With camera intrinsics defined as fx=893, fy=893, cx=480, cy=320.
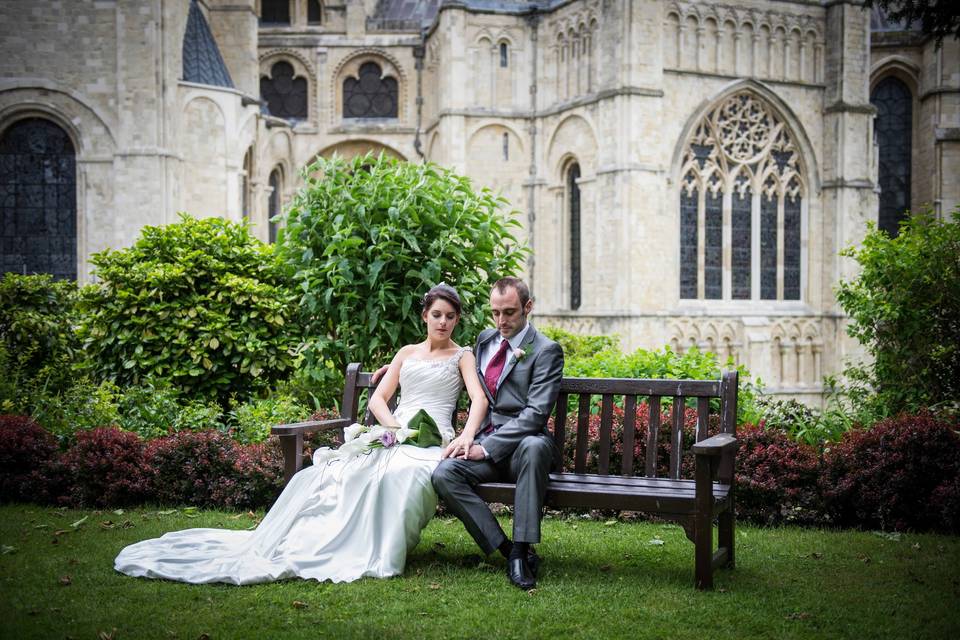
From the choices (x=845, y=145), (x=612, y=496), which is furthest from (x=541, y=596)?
(x=845, y=145)

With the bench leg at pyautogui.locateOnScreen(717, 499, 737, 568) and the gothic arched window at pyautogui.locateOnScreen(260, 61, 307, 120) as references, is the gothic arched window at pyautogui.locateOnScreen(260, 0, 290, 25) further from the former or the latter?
the bench leg at pyautogui.locateOnScreen(717, 499, 737, 568)

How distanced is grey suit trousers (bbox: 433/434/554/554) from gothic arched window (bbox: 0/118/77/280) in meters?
17.0

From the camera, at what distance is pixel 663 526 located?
6973mm

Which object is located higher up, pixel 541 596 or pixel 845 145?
pixel 845 145

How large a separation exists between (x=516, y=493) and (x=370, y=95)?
77.9 ft

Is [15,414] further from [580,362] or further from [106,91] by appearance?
[106,91]

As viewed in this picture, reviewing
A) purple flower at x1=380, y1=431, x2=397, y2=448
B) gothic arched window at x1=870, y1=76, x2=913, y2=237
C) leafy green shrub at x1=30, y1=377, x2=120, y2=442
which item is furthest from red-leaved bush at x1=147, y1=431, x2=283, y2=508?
gothic arched window at x1=870, y1=76, x2=913, y2=237

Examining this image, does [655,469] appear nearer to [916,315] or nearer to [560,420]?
[560,420]

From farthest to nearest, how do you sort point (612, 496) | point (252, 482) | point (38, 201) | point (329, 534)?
point (38, 201) → point (252, 482) → point (329, 534) → point (612, 496)

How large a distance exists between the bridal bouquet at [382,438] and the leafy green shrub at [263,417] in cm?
253

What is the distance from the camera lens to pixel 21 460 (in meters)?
7.35

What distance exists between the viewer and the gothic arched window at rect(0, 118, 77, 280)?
1956 centimetres

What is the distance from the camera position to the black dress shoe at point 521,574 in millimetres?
5000

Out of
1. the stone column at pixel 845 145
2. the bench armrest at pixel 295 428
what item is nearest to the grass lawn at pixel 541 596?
the bench armrest at pixel 295 428
